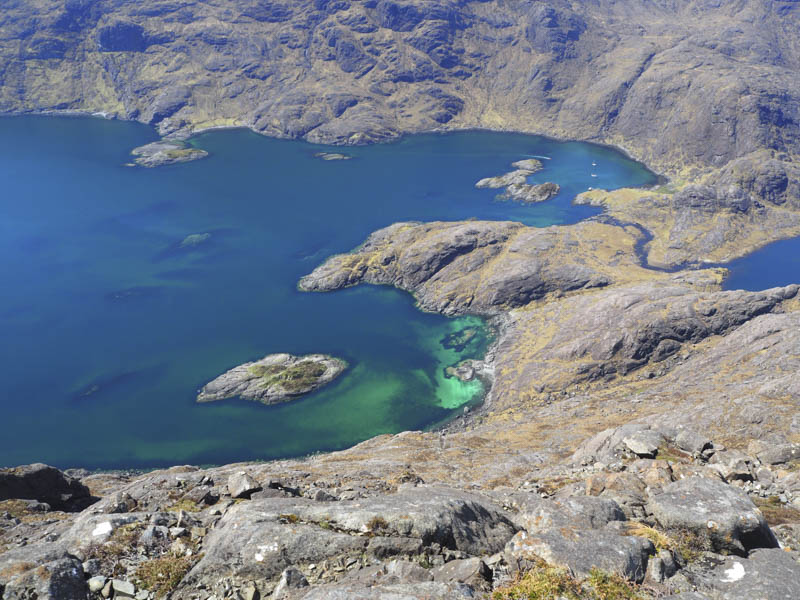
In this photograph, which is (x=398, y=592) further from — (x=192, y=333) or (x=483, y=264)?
(x=483, y=264)

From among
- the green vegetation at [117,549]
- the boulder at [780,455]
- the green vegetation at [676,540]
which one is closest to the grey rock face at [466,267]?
the boulder at [780,455]

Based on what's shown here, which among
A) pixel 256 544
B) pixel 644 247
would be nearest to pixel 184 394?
pixel 256 544

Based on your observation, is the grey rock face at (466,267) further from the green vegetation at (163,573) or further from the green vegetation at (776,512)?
the green vegetation at (163,573)

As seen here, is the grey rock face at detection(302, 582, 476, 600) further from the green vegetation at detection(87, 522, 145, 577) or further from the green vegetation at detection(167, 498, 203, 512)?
the green vegetation at detection(167, 498, 203, 512)

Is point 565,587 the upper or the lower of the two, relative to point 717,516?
upper

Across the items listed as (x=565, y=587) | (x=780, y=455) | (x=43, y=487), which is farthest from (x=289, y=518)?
(x=780, y=455)

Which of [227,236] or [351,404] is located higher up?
[227,236]

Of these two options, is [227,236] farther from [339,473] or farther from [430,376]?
[339,473]
